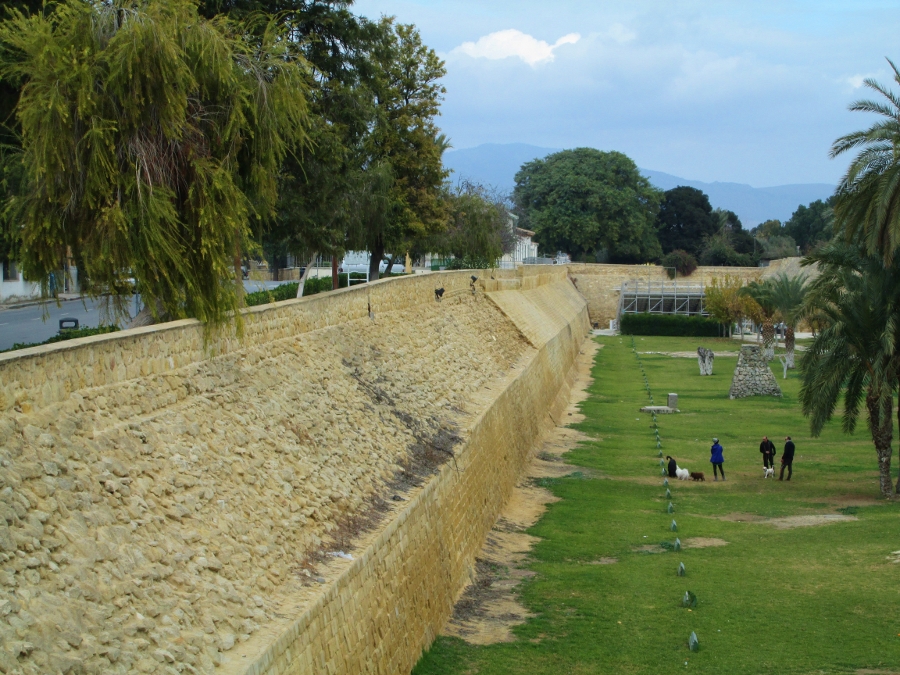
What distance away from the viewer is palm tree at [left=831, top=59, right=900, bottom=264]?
55.4 ft

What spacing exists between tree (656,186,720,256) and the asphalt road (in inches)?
2655

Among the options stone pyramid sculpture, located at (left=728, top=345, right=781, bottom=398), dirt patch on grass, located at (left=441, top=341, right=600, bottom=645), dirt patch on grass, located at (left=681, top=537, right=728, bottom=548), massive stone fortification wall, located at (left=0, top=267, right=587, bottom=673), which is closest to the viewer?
massive stone fortification wall, located at (left=0, top=267, right=587, bottom=673)

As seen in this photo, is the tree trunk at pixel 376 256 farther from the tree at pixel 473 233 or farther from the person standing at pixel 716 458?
the person standing at pixel 716 458

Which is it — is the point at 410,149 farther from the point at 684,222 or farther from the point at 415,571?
the point at 684,222

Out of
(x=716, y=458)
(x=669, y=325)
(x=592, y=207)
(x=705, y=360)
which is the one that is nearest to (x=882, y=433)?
(x=716, y=458)

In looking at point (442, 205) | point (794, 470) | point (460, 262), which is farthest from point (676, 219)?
point (794, 470)

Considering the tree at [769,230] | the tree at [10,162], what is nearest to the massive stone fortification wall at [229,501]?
the tree at [10,162]

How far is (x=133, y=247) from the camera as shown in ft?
36.5

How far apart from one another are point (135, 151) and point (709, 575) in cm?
951

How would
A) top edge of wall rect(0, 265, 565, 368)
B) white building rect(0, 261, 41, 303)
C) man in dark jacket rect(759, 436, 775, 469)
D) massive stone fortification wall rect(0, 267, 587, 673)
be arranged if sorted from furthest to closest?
white building rect(0, 261, 41, 303) < man in dark jacket rect(759, 436, 775, 469) < top edge of wall rect(0, 265, 565, 368) < massive stone fortification wall rect(0, 267, 587, 673)

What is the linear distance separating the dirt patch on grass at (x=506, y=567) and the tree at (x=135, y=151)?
16.1 ft

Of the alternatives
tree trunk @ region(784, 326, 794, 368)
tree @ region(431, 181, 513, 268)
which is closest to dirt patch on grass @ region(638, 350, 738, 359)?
tree trunk @ region(784, 326, 794, 368)

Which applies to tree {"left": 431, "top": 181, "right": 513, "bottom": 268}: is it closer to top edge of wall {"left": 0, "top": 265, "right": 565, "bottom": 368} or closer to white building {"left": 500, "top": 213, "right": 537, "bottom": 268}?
top edge of wall {"left": 0, "top": 265, "right": 565, "bottom": 368}

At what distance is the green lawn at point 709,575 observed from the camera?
10.5 meters
